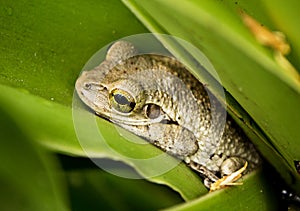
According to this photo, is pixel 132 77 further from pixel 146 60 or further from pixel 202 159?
pixel 202 159

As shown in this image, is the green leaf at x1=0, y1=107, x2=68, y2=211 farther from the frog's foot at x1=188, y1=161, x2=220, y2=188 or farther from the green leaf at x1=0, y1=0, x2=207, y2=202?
the frog's foot at x1=188, y1=161, x2=220, y2=188

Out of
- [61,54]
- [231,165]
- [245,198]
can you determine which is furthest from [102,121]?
[231,165]

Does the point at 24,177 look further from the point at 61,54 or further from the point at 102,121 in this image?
the point at 61,54

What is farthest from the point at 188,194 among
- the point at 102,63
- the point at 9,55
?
the point at 102,63

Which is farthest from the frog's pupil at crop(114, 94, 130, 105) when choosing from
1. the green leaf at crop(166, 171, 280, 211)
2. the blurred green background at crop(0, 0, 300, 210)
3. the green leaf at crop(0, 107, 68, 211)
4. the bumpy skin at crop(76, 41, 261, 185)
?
the green leaf at crop(0, 107, 68, 211)

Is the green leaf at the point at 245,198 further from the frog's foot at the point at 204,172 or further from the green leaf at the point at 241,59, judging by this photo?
the frog's foot at the point at 204,172

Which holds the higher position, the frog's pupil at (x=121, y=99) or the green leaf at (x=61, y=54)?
the green leaf at (x=61, y=54)

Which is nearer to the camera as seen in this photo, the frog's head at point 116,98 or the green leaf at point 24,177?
the green leaf at point 24,177

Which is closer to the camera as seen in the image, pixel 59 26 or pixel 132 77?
pixel 59 26

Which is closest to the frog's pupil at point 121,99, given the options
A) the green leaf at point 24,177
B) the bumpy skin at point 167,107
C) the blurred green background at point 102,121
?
the bumpy skin at point 167,107
